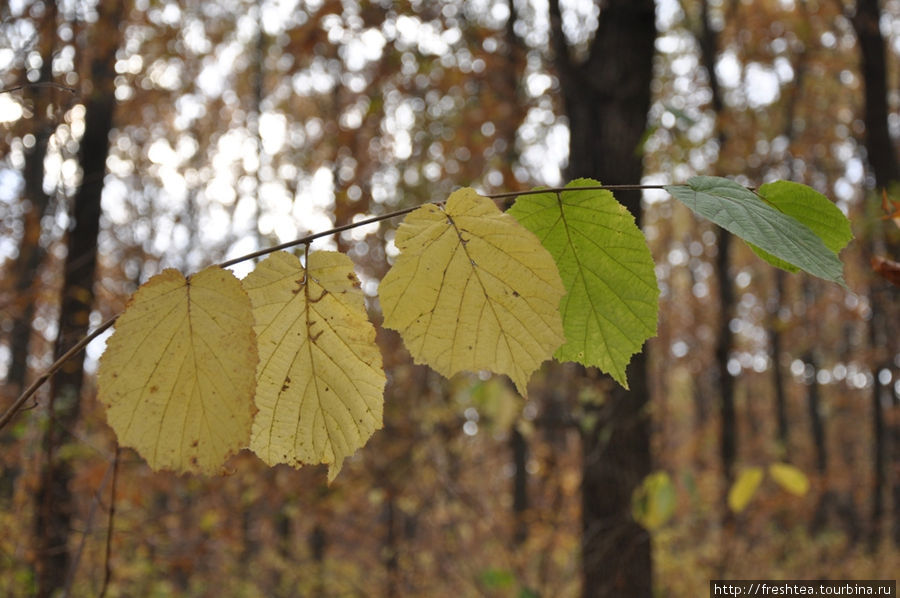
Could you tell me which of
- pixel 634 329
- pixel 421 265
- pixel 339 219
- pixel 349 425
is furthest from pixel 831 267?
pixel 339 219

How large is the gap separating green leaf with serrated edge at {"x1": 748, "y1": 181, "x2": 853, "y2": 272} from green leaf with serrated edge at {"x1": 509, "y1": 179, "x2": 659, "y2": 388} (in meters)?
0.17

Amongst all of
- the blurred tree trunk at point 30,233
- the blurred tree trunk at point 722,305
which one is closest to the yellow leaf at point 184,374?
the blurred tree trunk at point 30,233

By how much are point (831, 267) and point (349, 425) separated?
0.49 meters

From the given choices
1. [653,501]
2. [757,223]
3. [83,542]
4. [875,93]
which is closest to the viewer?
[757,223]

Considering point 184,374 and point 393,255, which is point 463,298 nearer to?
point 184,374

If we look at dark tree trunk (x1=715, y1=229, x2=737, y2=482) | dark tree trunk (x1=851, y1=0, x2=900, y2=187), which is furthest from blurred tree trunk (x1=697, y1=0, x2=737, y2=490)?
dark tree trunk (x1=851, y1=0, x2=900, y2=187)

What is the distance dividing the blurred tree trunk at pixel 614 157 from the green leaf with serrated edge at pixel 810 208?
2.42 m

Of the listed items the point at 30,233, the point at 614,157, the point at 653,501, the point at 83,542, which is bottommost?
the point at 653,501

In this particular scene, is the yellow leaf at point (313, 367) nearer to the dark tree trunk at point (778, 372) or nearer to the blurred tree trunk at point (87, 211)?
the blurred tree trunk at point (87, 211)

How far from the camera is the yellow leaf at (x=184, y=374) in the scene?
0.60 metres

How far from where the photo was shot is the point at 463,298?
650 mm

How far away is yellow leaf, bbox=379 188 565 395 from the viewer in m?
0.63

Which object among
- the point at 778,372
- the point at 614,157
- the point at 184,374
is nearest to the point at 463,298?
the point at 184,374

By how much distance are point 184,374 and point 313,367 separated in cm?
13
